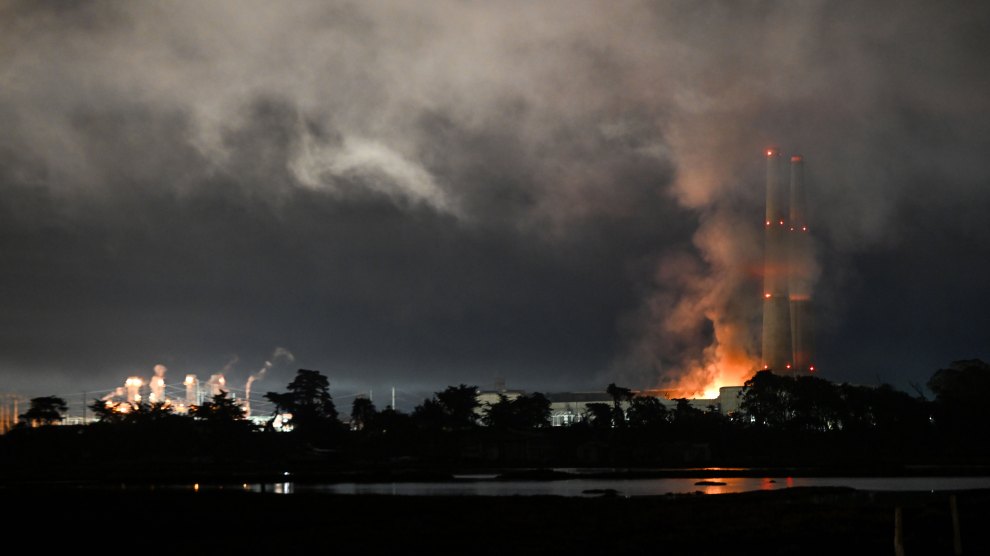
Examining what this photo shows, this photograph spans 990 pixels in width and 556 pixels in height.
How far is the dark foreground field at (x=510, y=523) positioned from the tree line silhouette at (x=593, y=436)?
263ft

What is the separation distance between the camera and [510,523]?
60.9 metres

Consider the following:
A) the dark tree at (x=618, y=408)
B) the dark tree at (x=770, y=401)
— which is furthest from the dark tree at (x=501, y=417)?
the dark tree at (x=770, y=401)

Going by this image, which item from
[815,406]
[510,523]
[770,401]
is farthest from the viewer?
[770,401]

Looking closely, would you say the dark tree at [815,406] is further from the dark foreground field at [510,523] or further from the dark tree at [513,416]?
the dark foreground field at [510,523]

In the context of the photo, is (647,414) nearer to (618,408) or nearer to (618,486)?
(618,408)

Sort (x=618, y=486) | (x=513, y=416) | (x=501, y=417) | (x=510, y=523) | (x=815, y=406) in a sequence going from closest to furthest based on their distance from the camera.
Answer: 1. (x=510, y=523)
2. (x=618, y=486)
3. (x=815, y=406)
4. (x=501, y=417)
5. (x=513, y=416)

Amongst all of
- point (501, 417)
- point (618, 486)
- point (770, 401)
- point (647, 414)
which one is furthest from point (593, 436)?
point (618, 486)

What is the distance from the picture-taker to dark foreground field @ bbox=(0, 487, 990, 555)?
5056 cm

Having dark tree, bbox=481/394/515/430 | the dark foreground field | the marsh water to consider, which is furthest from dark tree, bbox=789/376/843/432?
the dark foreground field

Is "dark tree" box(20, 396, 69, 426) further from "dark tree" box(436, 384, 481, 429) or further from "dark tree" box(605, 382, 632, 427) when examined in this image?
"dark tree" box(605, 382, 632, 427)

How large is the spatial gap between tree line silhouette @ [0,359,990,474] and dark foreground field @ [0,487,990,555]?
80.0 meters

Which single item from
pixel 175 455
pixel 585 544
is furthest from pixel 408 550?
pixel 175 455

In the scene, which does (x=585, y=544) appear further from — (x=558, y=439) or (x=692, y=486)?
(x=558, y=439)

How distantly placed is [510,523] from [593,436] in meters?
117
